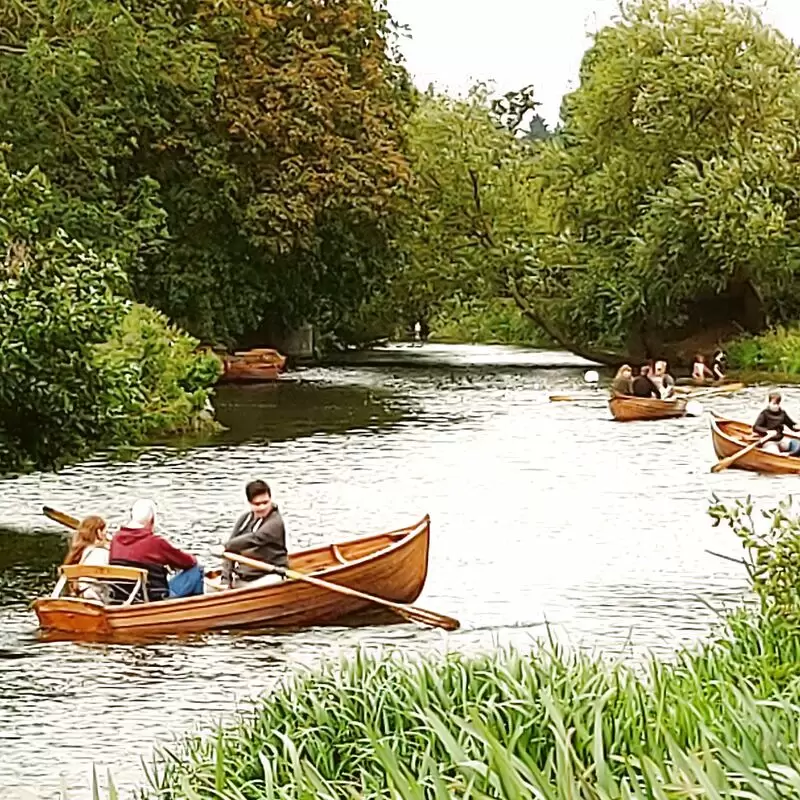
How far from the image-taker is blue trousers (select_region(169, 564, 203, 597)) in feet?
46.3

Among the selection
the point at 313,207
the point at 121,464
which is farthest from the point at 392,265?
the point at 121,464

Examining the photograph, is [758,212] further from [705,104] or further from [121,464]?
[121,464]

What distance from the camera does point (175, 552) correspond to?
1409 cm

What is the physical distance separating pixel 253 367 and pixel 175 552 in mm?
29759

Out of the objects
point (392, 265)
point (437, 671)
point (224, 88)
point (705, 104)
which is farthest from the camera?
point (392, 265)

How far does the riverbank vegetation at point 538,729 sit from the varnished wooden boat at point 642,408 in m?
22.5

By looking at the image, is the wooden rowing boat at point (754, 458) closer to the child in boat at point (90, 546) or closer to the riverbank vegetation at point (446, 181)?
the riverbank vegetation at point (446, 181)

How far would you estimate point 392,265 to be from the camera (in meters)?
49.6

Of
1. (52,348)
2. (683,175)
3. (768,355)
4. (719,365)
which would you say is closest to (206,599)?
(52,348)

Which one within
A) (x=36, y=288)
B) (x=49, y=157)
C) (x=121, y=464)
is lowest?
(x=121, y=464)

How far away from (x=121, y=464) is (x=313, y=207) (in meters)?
19.2

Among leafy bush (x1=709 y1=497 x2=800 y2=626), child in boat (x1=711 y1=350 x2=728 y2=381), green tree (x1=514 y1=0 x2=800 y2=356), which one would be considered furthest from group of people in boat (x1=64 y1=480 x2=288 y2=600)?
green tree (x1=514 y1=0 x2=800 y2=356)

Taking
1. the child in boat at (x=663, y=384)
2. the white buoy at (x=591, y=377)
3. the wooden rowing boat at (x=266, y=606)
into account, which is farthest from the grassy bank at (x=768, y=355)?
the wooden rowing boat at (x=266, y=606)

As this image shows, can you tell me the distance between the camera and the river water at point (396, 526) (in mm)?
11500
